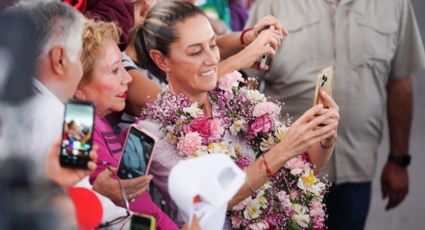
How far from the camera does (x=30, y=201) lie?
7.13 feet

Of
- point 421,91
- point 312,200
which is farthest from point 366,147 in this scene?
point 421,91

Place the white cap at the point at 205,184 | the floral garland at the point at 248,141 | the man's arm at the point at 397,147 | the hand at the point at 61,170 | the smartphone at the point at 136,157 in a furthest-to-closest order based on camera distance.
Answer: the man's arm at the point at 397,147
the floral garland at the point at 248,141
the smartphone at the point at 136,157
the white cap at the point at 205,184
the hand at the point at 61,170

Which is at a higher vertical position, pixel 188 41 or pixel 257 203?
pixel 188 41

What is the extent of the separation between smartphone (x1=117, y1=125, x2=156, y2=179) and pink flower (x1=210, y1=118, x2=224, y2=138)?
513 millimetres

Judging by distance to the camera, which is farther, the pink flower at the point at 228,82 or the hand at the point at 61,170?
the pink flower at the point at 228,82

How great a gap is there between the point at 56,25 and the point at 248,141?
1.01 metres

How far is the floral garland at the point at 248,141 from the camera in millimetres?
3249

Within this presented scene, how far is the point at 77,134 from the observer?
7.69 ft

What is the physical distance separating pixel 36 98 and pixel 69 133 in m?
0.13

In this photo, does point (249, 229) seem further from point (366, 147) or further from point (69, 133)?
point (366, 147)

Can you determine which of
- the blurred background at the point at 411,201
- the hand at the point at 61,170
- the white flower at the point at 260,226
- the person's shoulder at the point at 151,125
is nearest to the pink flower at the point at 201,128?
the person's shoulder at the point at 151,125

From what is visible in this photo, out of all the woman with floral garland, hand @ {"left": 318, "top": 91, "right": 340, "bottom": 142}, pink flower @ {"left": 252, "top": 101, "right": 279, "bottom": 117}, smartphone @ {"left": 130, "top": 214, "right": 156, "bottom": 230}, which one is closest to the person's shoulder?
the woman with floral garland

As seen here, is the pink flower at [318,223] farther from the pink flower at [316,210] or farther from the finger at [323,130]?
the finger at [323,130]

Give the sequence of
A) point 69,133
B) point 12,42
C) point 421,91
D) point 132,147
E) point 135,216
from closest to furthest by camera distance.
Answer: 1. point 12,42
2. point 69,133
3. point 135,216
4. point 132,147
5. point 421,91
